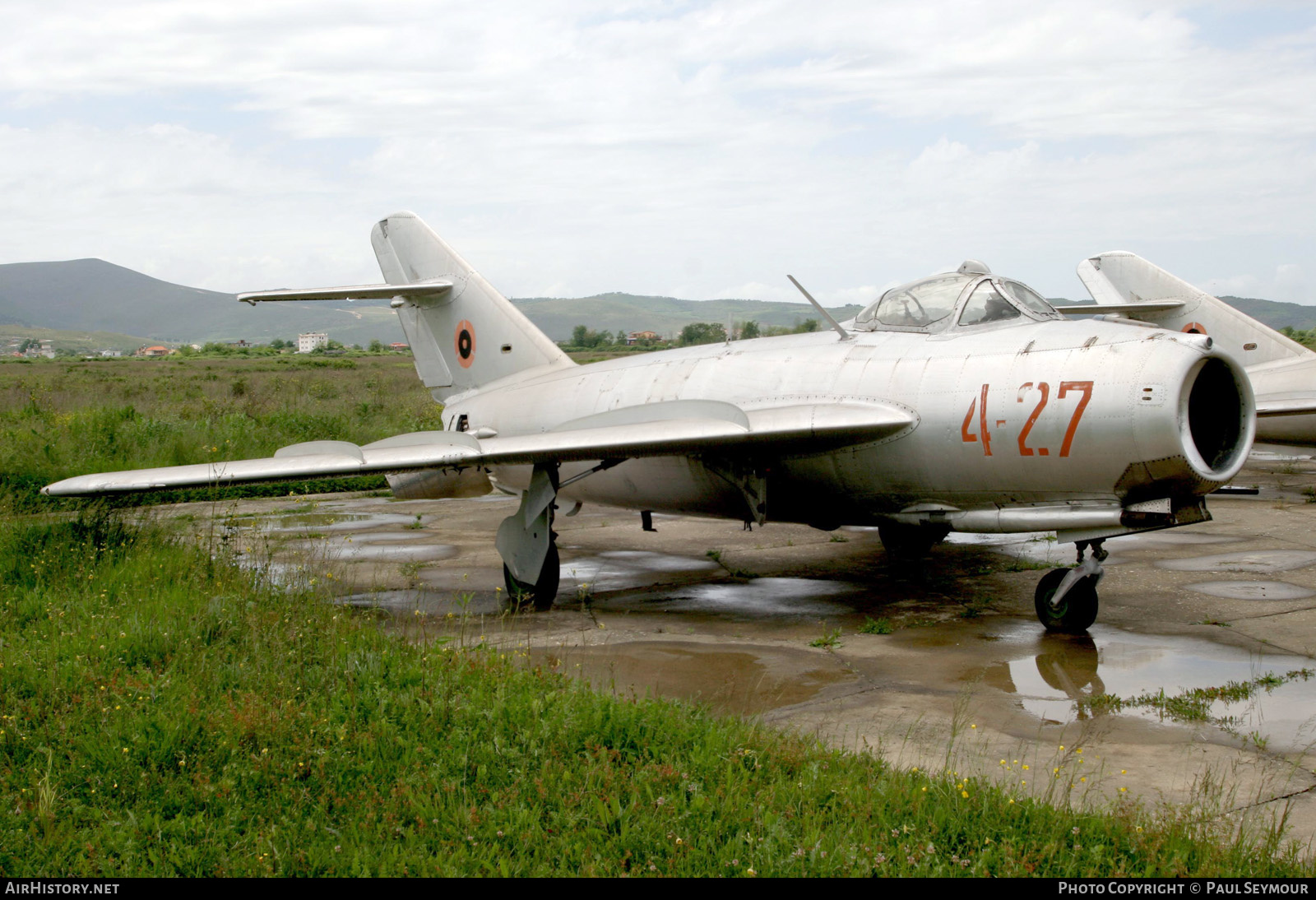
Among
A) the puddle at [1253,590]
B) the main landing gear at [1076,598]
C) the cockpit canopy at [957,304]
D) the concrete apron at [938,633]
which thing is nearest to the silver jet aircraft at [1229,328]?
the concrete apron at [938,633]

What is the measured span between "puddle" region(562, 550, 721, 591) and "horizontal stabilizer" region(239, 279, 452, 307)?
358 centimetres

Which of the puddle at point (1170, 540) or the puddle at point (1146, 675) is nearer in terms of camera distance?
the puddle at point (1146, 675)

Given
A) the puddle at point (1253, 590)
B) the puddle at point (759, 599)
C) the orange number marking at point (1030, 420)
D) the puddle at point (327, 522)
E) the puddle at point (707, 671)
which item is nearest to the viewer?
the puddle at point (707, 671)

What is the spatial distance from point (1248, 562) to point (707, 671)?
261 inches

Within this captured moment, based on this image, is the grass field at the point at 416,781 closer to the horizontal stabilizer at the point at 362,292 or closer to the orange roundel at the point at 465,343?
the horizontal stabilizer at the point at 362,292

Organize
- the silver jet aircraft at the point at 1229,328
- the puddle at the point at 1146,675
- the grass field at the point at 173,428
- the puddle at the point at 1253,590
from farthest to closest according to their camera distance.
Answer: the silver jet aircraft at the point at 1229,328 < the grass field at the point at 173,428 < the puddle at the point at 1253,590 < the puddle at the point at 1146,675

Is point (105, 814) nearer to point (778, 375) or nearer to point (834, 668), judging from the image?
point (834, 668)

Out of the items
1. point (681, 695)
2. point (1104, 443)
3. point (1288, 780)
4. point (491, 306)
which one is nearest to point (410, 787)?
point (681, 695)

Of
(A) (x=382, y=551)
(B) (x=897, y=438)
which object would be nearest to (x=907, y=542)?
(B) (x=897, y=438)

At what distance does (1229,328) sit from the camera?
16.5m

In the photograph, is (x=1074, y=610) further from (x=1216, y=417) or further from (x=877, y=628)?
(x=1216, y=417)

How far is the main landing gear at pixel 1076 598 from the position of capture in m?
7.54

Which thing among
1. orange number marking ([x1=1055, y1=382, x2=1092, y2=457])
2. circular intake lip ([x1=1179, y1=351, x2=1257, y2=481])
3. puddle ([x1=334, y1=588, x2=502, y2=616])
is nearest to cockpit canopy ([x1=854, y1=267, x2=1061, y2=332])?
orange number marking ([x1=1055, y1=382, x2=1092, y2=457])

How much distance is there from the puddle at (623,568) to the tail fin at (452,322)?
2.30m
